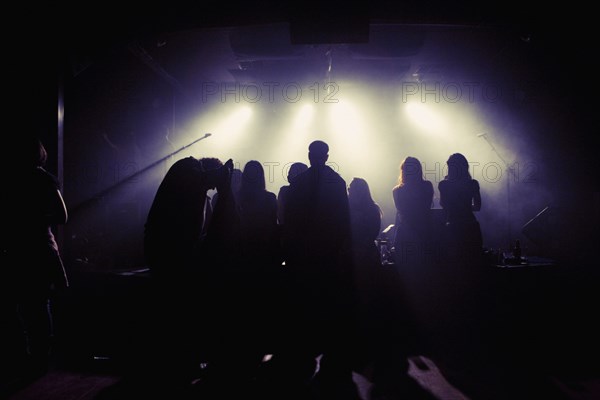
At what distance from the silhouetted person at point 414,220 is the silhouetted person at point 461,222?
183mm

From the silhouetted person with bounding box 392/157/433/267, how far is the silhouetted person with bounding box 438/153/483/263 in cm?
18

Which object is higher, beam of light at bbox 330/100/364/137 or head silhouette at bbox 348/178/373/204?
beam of light at bbox 330/100/364/137

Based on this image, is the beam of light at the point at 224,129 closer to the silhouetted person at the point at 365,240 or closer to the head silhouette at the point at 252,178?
the head silhouette at the point at 252,178

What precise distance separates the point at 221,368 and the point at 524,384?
2.34m

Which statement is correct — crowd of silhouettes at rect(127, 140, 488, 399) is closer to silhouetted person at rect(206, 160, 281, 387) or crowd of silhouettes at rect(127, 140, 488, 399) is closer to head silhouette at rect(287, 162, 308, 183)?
silhouetted person at rect(206, 160, 281, 387)

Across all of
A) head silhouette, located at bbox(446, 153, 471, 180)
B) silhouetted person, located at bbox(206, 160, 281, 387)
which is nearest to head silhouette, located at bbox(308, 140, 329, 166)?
silhouetted person, located at bbox(206, 160, 281, 387)

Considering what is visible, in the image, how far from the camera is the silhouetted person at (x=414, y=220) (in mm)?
3615

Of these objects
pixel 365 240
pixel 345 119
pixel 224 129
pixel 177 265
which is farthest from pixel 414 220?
pixel 224 129

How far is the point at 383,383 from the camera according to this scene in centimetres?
271

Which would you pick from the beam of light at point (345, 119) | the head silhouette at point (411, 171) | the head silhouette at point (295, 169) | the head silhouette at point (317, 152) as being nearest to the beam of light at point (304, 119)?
the beam of light at point (345, 119)

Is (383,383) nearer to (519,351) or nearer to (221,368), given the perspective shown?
(221,368)

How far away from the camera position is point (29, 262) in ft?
9.31

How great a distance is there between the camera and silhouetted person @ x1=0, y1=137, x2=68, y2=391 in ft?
9.28

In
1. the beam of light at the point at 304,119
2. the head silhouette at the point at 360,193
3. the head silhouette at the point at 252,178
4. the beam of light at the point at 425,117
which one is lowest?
the head silhouette at the point at 360,193
